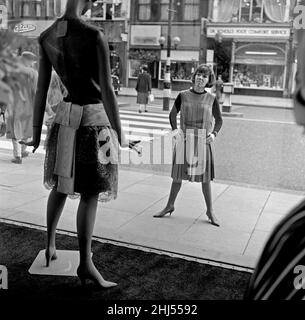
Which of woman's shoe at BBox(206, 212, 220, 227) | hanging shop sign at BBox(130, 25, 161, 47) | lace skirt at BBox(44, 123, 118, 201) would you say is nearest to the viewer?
lace skirt at BBox(44, 123, 118, 201)

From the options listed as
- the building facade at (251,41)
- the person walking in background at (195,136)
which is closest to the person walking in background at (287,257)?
the building facade at (251,41)

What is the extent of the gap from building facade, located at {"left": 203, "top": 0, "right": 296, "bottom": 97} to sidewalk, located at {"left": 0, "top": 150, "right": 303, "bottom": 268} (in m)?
1.13

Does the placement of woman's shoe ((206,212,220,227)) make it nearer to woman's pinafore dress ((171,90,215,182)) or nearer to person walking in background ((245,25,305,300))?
woman's pinafore dress ((171,90,215,182))

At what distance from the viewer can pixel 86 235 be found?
2635 millimetres

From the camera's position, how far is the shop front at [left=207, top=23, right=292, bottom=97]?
251 centimetres

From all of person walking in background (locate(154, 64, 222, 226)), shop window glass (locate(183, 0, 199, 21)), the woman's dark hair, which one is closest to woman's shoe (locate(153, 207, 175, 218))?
person walking in background (locate(154, 64, 222, 226))

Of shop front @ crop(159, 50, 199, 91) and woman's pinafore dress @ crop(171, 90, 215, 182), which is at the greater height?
shop front @ crop(159, 50, 199, 91)

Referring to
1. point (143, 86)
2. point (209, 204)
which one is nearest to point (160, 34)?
point (143, 86)

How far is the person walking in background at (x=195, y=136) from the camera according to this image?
12.1ft

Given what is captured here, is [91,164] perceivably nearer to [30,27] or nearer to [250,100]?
[30,27]

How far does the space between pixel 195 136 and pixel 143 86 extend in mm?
1076

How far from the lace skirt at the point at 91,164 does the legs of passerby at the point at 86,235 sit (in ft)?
0.23
